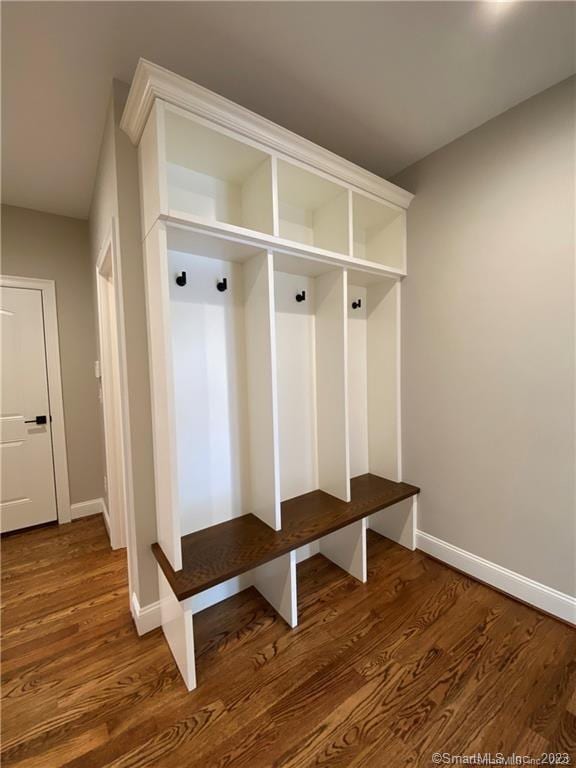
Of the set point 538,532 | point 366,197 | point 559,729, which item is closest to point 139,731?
point 559,729

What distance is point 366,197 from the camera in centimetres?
199

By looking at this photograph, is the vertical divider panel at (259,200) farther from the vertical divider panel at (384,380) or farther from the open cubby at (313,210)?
the vertical divider panel at (384,380)

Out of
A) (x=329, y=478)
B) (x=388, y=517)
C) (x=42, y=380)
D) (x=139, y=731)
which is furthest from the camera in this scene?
(x=42, y=380)

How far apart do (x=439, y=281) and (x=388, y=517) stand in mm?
1743

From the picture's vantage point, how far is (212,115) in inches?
54.3

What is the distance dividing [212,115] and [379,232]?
1395mm

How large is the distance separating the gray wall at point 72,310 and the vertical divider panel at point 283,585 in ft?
6.60

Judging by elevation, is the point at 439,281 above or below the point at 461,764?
above

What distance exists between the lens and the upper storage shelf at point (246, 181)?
130 cm

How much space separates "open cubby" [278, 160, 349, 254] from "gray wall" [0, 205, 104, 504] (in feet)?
6.38

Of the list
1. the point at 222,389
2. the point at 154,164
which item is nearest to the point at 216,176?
the point at 154,164

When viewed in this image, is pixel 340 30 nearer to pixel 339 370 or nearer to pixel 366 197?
pixel 366 197

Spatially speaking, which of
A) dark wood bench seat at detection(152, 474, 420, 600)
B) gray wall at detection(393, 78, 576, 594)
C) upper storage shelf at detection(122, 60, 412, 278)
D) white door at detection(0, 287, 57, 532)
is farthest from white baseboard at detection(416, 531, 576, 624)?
white door at detection(0, 287, 57, 532)

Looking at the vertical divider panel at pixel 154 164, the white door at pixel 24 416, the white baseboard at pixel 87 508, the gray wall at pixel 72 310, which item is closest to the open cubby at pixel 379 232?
the vertical divider panel at pixel 154 164
